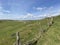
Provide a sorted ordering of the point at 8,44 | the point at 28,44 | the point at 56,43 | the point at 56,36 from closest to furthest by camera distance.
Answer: the point at 28,44
the point at 56,43
the point at 56,36
the point at 8,44

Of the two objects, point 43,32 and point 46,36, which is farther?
point 43,32

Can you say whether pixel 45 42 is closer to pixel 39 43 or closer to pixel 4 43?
pixel 39 43

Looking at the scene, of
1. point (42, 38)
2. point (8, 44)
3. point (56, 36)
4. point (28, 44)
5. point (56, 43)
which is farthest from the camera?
point (8, 44)

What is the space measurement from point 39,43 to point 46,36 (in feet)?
29.4

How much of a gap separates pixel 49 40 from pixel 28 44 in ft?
38.5

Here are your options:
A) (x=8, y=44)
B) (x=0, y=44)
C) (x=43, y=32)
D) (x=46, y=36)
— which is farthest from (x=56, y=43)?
(x=0, y=44)

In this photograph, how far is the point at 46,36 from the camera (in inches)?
2817

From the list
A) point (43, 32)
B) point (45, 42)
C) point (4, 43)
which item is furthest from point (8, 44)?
point (45, 42)

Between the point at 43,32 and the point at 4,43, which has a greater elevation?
the point at 43,32

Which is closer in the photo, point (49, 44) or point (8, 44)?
point (49, 44)

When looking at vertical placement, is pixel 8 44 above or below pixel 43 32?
below

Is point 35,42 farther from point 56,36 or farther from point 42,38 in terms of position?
point 56,36

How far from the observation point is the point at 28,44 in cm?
5953

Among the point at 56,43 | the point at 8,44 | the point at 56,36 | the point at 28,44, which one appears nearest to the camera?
the point at 28,44
